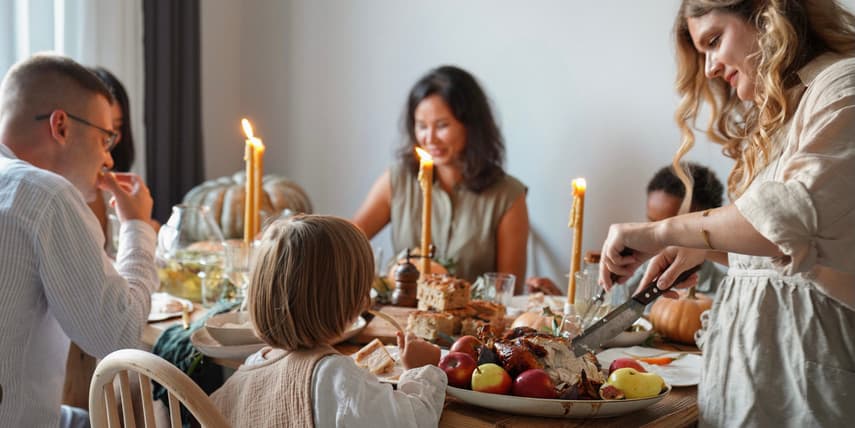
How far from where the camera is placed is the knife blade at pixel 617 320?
5.20 feet

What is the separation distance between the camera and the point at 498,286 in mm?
2129

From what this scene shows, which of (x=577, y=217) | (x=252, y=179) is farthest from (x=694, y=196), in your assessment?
(x=252, y=179)

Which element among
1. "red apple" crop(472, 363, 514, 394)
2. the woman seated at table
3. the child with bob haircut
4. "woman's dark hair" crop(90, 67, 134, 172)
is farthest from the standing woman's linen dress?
"woman's dark hair" crop(90, 67, 134, 172)

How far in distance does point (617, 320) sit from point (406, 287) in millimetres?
661

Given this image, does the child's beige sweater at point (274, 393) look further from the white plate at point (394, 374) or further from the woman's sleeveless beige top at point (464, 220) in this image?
the woman's sleeveless beige top at point (464, 220)

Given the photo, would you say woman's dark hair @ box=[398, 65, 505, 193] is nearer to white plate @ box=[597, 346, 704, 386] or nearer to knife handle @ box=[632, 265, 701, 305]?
white plate @ box=[597, 346, 704, 386]

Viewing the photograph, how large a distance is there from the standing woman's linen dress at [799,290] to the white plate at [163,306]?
4.17 feet

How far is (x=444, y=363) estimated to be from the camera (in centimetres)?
143

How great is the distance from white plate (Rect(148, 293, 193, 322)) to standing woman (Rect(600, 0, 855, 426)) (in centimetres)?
112

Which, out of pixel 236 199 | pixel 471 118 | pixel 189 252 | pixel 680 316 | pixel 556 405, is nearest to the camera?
pixel 556 405

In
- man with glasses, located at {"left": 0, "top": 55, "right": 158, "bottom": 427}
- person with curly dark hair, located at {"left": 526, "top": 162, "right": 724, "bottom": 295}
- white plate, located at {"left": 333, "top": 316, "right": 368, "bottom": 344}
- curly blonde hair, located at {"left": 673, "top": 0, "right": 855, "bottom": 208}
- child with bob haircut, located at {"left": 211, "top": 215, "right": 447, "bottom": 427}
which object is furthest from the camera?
person with curly dark hair, located at {"left": 526, "top": 162, "right": 724, "bottom": 295}

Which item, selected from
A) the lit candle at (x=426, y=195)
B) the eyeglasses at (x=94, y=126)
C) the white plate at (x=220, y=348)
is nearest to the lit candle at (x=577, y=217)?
the lit candle at (x=426, y=195)

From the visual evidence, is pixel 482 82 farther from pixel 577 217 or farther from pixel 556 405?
pixel 556 405

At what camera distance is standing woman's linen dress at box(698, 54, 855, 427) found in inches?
46.2
